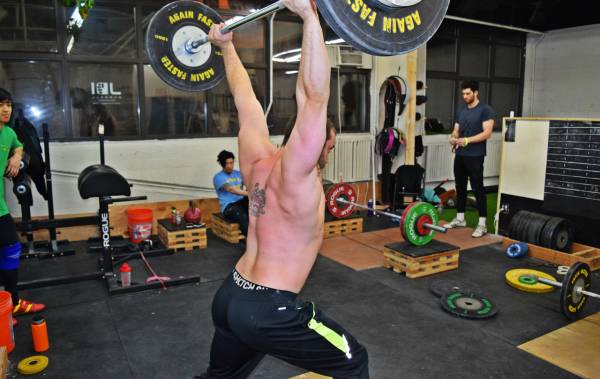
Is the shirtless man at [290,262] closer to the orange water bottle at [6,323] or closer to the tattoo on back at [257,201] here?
the tattoo on back at [257,201]

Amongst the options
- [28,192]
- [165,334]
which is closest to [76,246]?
[28,192]

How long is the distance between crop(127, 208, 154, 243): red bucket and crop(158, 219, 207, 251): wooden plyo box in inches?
6.1

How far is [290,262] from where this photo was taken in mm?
1443

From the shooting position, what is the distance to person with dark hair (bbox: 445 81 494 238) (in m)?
4.41

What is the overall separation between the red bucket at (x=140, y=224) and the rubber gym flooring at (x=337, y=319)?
2.01 ft

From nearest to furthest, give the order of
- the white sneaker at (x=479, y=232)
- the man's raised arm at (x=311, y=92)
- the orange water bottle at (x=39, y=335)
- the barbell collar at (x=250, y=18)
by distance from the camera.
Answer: the man's raised arm at (x=311, y=92), the barbell collar at (x=250, y=18), the orange water bottle at (x=39, y=335), the white sneaker at (x=479, y=232)

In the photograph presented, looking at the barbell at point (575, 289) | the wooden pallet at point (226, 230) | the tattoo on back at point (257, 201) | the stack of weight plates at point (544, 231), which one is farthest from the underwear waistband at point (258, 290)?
the stack of weight plates at point (544, 231)

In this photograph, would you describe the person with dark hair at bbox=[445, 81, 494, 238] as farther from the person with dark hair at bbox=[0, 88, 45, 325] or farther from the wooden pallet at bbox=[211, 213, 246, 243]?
the person with dark hair at bbox=[0, 88, 45, 325]

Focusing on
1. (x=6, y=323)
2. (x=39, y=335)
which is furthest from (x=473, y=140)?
(x=6, y=323)

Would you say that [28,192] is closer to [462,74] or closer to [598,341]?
→ [598,341]

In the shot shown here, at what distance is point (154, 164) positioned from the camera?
489cm

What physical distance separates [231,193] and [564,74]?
5994mm

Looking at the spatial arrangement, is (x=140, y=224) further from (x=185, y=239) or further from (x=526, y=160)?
(x=526, y=160)

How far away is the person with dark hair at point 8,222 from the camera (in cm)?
272
